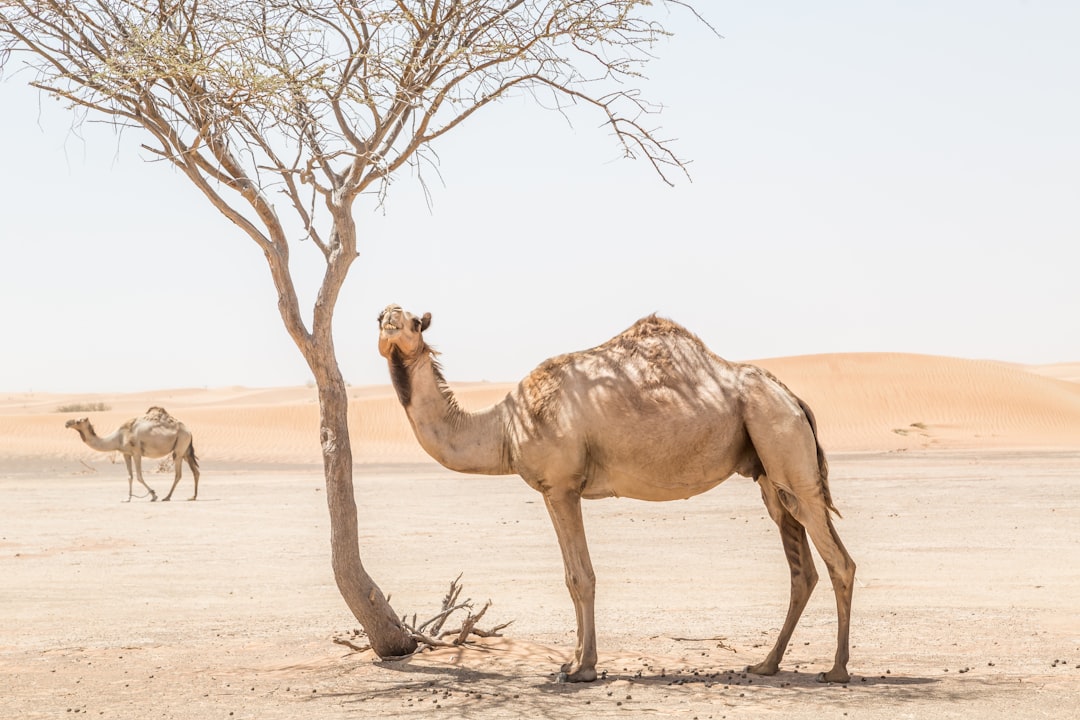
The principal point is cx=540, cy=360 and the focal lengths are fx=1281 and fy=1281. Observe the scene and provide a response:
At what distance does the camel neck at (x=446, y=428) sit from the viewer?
870 cm

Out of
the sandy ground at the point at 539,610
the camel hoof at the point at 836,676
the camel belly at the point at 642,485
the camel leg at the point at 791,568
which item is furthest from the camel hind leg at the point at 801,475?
the sandy ground at the point at 539,610

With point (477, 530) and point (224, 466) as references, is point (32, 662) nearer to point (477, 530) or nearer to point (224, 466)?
point (477, 530)

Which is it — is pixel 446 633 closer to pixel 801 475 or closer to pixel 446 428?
pixel 446 428

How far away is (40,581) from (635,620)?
7.45 metres

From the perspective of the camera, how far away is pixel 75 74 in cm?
952

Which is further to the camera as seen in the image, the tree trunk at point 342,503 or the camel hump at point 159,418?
the camel hump at point 159,418

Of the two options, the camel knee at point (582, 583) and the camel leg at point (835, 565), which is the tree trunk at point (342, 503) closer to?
the camel knee at point (582, 583)

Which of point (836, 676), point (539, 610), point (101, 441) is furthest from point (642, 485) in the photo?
point (101, 441)

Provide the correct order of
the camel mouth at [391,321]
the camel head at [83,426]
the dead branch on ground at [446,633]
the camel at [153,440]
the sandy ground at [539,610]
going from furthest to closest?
1. the camel head at [83,426]
2. the camel at [153,440]
3. the dead branch on ground at [446,633]
4. the camel mouth at [391,321]
5. the sandy ground at [539,610]

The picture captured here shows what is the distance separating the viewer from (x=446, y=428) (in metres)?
8.77

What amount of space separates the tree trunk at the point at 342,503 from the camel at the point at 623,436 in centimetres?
77

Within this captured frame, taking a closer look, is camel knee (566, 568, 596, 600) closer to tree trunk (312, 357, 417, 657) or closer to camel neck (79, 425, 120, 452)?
tree trunk (312, 357, 417, 657)

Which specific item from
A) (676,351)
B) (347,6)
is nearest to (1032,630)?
(676,351)

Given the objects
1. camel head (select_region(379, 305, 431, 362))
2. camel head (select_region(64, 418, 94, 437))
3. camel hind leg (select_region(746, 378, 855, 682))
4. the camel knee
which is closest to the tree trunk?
camel head (select_region(379, 305, 431, 362))
